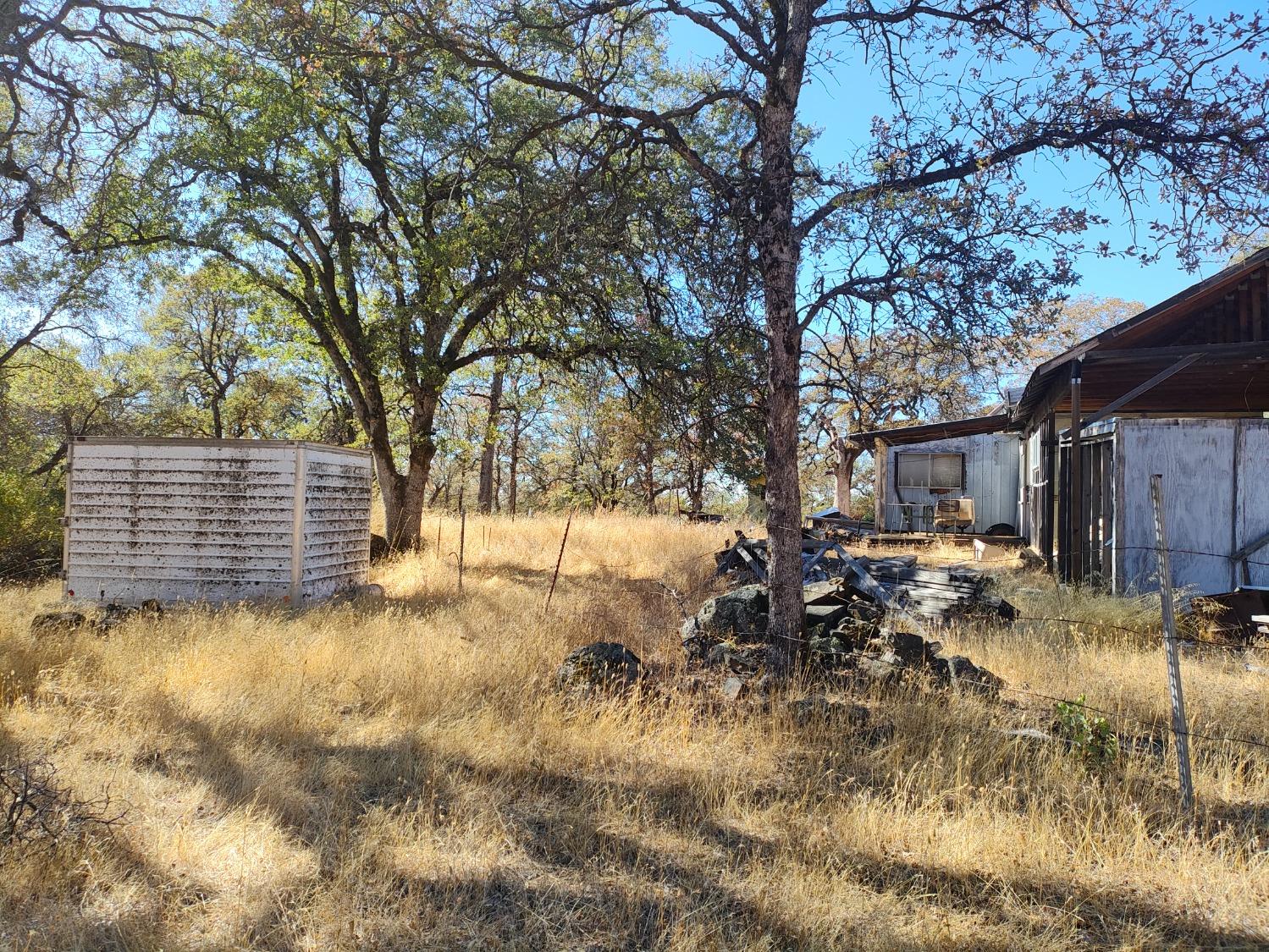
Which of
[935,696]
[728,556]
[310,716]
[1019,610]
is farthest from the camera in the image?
[728,556]

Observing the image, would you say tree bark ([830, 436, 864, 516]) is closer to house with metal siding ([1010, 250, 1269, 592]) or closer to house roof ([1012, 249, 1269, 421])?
house roof ([1012, 249, 1269, 421])

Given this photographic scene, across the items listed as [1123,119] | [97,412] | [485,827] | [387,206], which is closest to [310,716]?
[485,827]

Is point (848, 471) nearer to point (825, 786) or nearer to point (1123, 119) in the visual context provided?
point (1123, 119)

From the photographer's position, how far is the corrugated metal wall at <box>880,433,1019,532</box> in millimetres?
20844

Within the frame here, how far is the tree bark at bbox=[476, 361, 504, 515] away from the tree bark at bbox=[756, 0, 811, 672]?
945 centimetres

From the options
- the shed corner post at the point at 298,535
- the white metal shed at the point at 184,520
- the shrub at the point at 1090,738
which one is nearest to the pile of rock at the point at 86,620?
the white metal shed at the point at 184,520

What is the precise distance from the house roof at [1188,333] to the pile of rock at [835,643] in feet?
16.8

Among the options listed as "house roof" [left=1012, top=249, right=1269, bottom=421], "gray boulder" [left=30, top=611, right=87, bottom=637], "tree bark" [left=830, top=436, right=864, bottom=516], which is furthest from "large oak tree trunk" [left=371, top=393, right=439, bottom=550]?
"tree bark" [left=830, top=436, right=864, bottom=516]

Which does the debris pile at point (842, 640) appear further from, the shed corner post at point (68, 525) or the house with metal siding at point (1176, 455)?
the shed corner post at point (68, 525)

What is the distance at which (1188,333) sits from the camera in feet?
36.6

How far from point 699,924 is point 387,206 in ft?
44.0

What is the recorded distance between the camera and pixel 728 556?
527 inches

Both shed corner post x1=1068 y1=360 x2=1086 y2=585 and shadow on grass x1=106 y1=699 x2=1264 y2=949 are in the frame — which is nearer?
shadow on grass x1=106 y1=699 x2=1264 y2=949

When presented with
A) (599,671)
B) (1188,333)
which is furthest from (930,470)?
(599,671)
